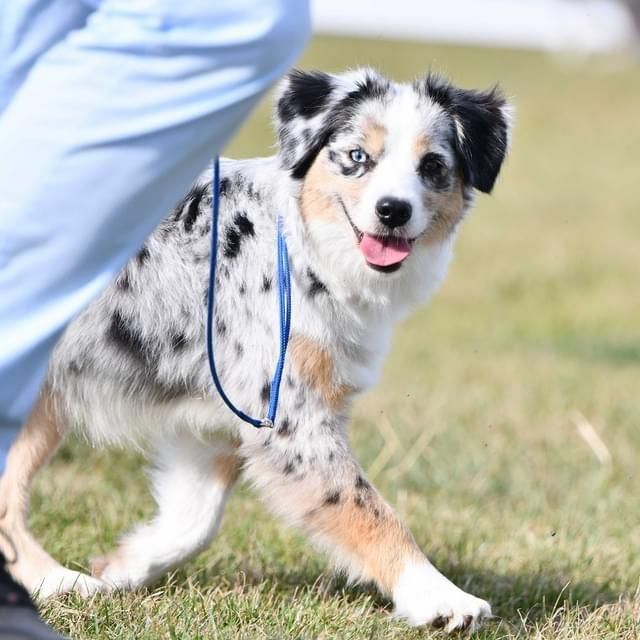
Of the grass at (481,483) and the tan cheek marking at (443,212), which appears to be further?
the tan cheek marking at (443,212)

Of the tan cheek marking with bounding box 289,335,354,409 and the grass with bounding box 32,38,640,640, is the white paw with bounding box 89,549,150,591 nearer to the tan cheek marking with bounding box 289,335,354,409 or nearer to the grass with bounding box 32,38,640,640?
the grass with bounding box 32,38,640,640

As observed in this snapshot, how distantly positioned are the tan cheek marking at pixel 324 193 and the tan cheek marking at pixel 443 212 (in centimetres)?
23

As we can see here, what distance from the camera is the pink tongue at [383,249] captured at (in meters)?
3.52

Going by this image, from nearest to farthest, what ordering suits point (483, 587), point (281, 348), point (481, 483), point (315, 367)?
point (281, 348) → point (315, 367) → point (483, 587) → point (481, 483)

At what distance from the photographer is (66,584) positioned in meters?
3.52

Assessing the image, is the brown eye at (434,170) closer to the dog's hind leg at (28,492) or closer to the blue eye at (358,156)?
the blue eye at (358,156)

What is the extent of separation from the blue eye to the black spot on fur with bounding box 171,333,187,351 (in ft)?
2.19

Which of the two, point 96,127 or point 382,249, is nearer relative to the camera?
point 96,127

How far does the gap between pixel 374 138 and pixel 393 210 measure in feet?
0.76

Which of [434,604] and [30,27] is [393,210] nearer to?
[434,604]

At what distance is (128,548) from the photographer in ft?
12.5

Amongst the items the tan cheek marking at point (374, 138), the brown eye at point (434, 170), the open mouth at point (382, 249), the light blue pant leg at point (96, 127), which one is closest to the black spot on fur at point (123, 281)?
the open mouth at point (382, 249)

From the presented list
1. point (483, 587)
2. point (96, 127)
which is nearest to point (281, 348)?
point (483, 587)

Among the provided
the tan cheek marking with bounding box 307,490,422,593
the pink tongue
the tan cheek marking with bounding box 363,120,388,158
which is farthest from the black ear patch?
the tan cheek marking with bounding box 307,490,422,593
